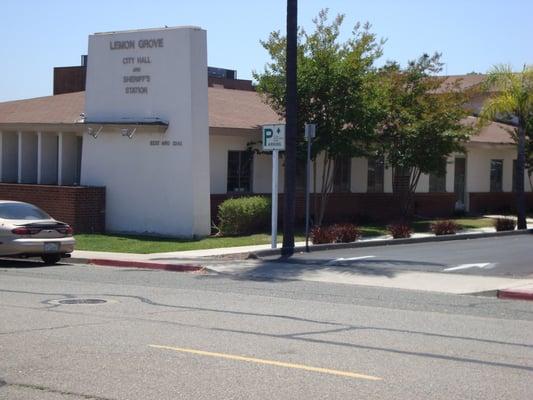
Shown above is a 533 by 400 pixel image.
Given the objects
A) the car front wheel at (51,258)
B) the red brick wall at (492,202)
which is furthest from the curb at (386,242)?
the red brick wall at (492,202)

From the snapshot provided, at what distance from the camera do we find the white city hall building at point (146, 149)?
79.6 ft

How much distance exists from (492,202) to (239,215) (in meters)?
18.1

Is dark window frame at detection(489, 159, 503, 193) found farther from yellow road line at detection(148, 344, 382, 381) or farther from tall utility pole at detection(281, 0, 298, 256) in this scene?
yellow road line at detection(148, 344, 382, 381)

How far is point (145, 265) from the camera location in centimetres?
1878

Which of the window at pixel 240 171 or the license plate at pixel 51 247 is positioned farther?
the window at pixel 240 171

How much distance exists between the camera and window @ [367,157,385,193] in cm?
3256

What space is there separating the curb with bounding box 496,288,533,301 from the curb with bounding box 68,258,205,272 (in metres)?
6.70

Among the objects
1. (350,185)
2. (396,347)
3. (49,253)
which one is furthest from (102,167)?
(396,347)

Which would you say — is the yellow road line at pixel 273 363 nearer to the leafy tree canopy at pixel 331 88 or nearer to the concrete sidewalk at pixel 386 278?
the concrete sidewalk at pixel 386 278

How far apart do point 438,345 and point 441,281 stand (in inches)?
275

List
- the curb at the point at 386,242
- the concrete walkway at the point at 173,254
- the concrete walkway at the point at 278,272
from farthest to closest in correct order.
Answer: the curb at the point at 386,242 < the concrete walkway at the point at 173,254 < the concrete walkway at the point at 278,272

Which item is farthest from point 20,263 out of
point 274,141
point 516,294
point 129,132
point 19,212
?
point 516,294

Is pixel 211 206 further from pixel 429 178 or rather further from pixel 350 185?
pixel 429 178

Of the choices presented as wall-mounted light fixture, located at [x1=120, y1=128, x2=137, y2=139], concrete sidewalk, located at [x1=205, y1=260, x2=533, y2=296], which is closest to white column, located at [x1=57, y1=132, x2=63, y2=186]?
wall-mounted light fixture, located at [x1=120, y1=128, x2=137, y2=139]
